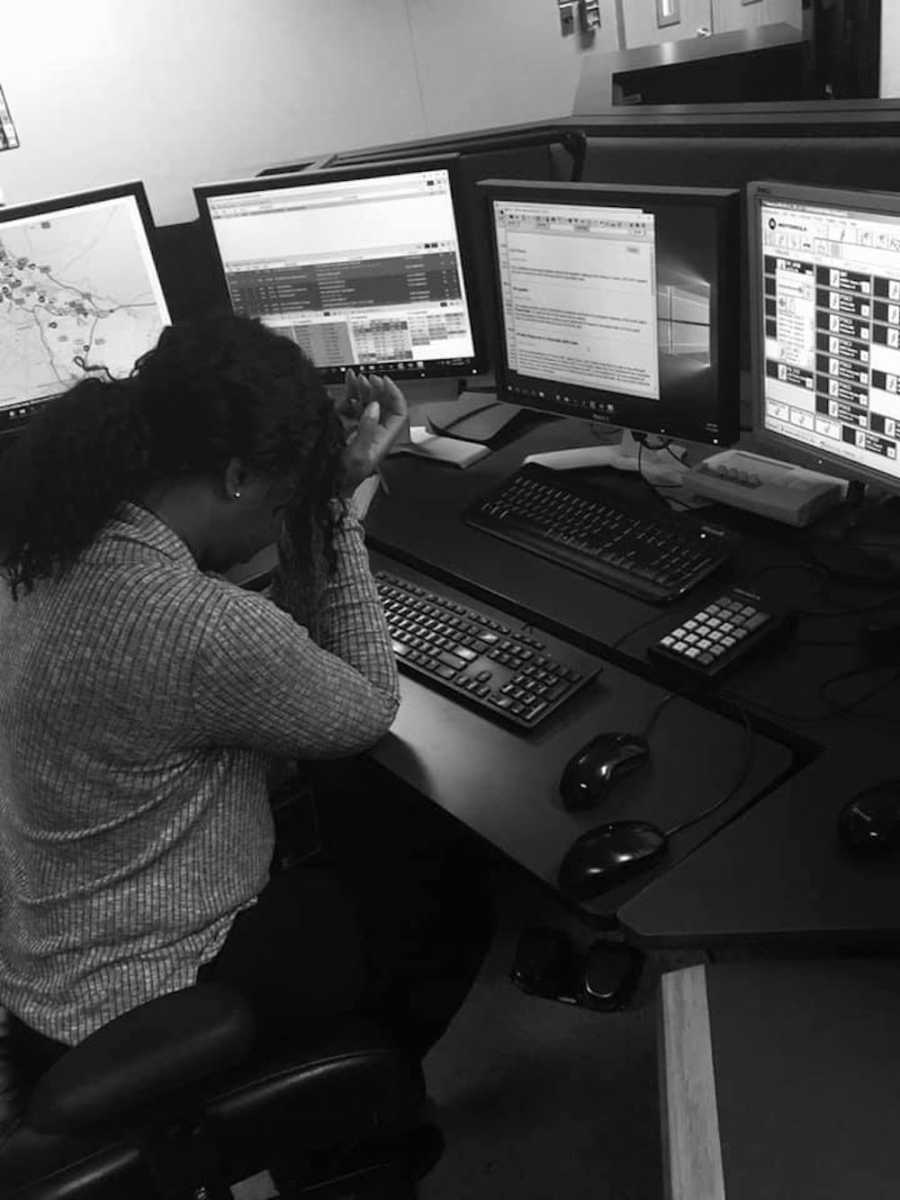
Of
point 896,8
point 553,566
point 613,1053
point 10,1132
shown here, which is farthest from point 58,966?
point 896,8

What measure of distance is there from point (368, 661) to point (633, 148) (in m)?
0.98

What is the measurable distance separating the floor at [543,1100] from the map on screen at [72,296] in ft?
3.98

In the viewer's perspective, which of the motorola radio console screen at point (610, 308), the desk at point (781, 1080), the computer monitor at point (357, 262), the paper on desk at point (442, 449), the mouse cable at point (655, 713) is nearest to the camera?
the desk at point (781, 1080)

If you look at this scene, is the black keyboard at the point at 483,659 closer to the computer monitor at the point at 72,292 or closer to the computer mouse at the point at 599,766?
the computer mouse at the point at 599,766

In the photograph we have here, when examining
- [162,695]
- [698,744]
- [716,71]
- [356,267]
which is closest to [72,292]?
[356,267]

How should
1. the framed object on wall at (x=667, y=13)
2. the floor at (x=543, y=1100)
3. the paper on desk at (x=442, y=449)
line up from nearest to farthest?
the floor at (x=543, y=1100) < the paper on desk at (x=442, y=449) < the framed object on wall at (x=667, y=13)

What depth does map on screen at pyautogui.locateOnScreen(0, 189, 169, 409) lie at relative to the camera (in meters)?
1.98

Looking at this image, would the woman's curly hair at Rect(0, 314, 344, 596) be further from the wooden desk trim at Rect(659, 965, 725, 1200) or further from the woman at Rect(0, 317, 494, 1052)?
the wooden desk trim at Rect(659, 965, 725, 1200)

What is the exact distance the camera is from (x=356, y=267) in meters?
1.89

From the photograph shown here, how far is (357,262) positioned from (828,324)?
84cm

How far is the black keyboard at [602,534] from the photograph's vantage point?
1.45 meters

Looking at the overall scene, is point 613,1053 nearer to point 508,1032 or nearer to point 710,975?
point 508,1032

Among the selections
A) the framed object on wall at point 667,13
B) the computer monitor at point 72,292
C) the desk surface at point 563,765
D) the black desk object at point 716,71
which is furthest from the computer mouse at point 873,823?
the framed object on wall at point 667,13

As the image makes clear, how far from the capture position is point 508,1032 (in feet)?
6.03
